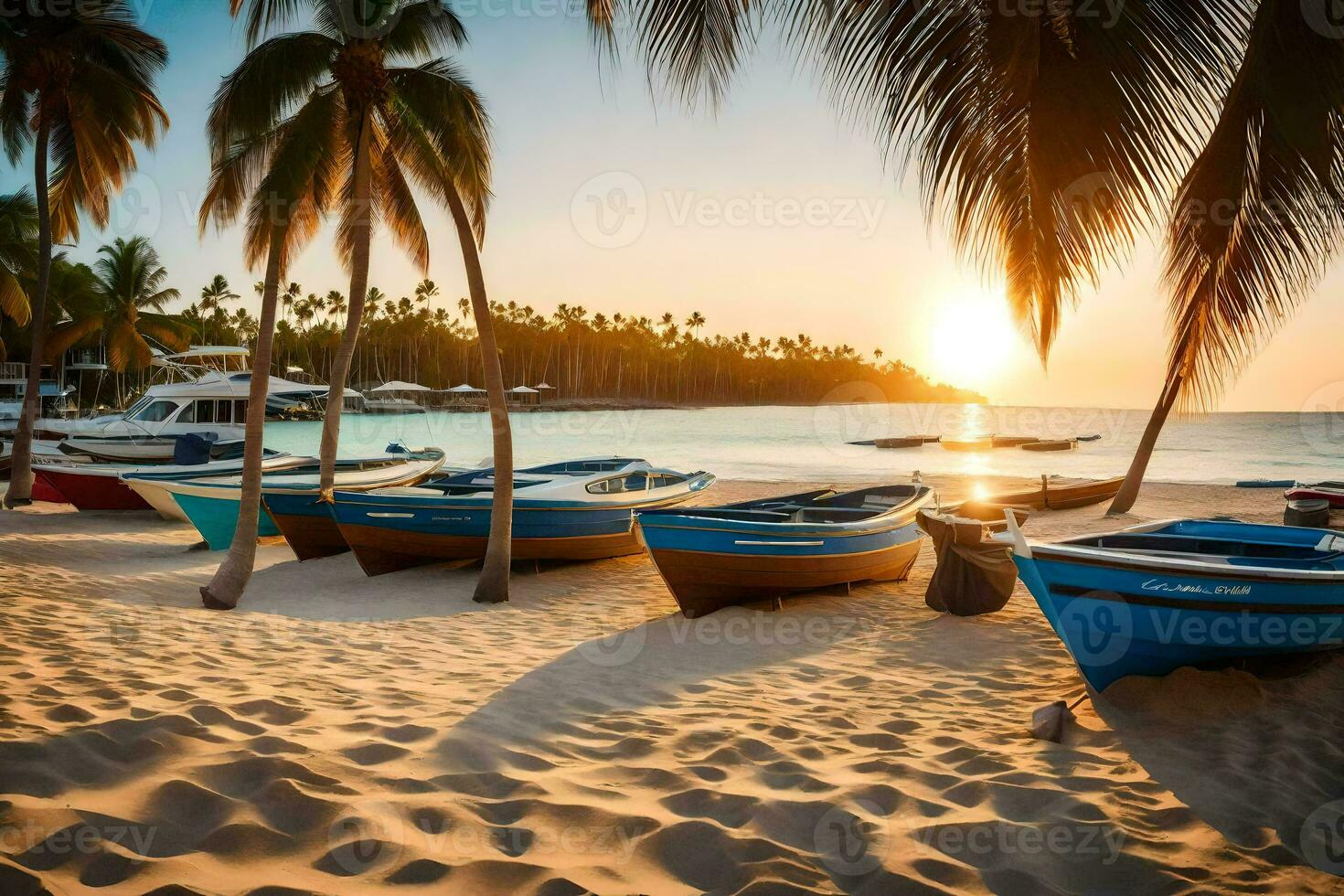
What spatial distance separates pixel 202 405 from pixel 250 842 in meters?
22.3

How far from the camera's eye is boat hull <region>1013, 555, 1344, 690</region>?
5.59m

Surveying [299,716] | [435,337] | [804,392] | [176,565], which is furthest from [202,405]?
[804,392]

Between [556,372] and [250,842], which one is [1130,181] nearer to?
[250,842]

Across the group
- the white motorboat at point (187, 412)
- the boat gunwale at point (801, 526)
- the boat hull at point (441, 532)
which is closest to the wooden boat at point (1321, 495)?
the boat gunwale at point (801, 526)

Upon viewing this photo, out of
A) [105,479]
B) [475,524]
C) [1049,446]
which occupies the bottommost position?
[105,479]

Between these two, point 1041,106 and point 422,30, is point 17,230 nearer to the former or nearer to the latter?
point 422,30

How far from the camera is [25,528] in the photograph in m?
14.1

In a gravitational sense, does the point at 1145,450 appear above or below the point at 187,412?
above

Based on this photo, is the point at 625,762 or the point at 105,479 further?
the point at 105,479

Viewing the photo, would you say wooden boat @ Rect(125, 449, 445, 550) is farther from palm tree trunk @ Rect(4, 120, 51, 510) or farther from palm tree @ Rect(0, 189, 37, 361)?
palm tree @ Rect(0, 189, 37, 361)

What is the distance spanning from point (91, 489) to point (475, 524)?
36.7 feet

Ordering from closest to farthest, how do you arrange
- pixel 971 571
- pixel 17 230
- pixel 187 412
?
1. pixel 971 571
2. pixel 187 412
3. pixel 17 230

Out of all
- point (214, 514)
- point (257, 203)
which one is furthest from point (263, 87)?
point (214, 514)

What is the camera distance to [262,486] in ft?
43.1
